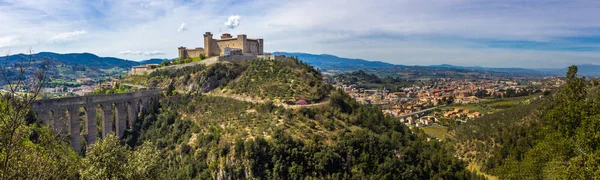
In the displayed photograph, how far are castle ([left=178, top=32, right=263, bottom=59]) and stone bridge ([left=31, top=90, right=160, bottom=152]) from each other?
15.2 metres

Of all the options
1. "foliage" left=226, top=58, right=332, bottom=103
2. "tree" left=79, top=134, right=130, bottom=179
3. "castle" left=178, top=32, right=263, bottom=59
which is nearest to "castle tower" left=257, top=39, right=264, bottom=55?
"castle" left=178, top=32, right=263, bottom=59

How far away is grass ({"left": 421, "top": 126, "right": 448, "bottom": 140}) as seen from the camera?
205 ft

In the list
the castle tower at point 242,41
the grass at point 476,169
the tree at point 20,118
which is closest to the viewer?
the tree at point 20,118


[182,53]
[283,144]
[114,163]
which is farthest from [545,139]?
[182,53]

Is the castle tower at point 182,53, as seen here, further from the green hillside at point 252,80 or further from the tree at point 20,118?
the tree at point 20,118

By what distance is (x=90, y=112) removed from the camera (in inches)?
1426

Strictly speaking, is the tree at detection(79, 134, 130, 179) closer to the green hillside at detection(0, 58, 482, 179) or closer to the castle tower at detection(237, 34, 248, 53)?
the green hillside at detection(0, 58, 482, 179)

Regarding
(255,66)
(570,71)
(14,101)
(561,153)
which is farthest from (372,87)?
(14,101)

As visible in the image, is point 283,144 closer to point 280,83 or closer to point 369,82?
point 280,83

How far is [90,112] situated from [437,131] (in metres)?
53.3

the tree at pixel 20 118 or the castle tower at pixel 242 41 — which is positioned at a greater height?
the castle tower at pixel 242 41

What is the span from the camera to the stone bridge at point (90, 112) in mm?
32128

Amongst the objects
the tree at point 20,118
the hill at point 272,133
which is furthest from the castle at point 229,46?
the tree at point 20,118

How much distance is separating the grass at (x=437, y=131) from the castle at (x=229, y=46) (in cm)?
3163
